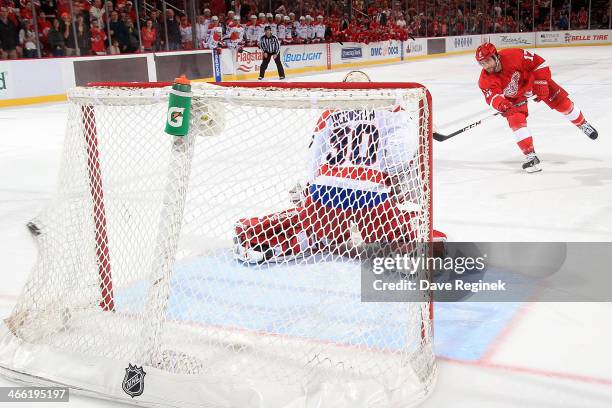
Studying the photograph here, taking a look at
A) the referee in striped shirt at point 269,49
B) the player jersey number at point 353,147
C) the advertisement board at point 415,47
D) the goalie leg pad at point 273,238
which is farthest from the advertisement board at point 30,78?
the advertisement board at point 415,47

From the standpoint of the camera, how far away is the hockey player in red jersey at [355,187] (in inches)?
88.7

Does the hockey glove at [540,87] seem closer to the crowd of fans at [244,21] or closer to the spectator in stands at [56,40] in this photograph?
the crowd of fans at [244,21]

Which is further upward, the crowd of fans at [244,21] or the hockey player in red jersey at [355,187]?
the crowd of fans at [244,21]

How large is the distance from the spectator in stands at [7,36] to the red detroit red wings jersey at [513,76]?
7787mm

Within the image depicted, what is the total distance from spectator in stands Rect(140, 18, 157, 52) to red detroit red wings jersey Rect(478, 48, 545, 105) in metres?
8.87

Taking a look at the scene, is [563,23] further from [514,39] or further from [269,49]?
[269,49]

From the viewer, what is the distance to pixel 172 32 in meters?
13.1

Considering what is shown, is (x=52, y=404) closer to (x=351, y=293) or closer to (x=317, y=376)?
(x=317, y=376)

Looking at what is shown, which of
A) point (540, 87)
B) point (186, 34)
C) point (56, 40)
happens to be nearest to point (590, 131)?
point (540, 87)

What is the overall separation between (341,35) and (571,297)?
15834mm

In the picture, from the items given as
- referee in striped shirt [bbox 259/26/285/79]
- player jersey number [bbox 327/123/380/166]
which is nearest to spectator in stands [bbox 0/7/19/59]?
referee in striped shirt [bbox 259/26/285/79]

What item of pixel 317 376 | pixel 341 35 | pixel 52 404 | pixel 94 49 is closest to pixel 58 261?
pixel 52 404

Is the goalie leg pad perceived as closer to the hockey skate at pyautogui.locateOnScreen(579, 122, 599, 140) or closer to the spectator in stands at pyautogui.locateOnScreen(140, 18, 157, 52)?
the hockey skate at pyautogui.locateOnScreen(579, 122, 599, 140)

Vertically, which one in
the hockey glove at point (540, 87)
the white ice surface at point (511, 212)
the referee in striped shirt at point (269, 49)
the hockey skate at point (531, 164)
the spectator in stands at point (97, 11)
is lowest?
the white ice surface at point (511, 212)
